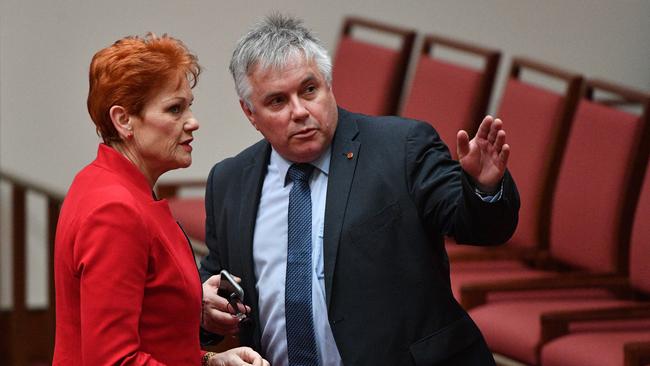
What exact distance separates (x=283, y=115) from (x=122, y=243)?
0.45 m

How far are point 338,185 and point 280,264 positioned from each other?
0.15 m

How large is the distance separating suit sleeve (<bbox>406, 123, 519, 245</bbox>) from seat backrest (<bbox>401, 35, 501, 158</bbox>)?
1.38 metres

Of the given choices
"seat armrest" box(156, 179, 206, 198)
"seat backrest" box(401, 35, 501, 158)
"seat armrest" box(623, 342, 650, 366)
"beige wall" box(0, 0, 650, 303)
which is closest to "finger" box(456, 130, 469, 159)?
"seat armrest" box(623, 342, 650, 366)

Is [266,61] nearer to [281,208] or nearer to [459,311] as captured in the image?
[281,208]

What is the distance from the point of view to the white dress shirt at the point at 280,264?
1677 millimetres

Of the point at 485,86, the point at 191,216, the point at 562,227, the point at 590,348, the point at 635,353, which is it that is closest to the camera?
the point at 635,353

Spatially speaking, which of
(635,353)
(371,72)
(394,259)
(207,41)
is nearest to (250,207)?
(394,259)

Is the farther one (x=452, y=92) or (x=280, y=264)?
(x=452, y=92)

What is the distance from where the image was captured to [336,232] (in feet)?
5.41

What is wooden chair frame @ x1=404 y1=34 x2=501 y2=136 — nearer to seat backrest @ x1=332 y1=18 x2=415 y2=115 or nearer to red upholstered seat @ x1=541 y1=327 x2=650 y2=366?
seat backrest @ x1=332 y1=18 x2=415 y2=115

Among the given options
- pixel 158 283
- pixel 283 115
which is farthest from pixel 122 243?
pixel 283 115

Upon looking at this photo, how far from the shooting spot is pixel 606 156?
2637mm

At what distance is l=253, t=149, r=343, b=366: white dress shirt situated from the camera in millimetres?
1677

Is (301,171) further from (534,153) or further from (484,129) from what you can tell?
(534,153)
